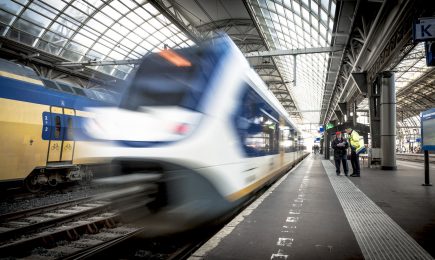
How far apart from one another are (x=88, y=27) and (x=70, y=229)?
2002 centimetres

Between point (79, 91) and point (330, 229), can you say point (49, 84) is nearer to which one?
point (79, 91)

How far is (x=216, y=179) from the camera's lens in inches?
153

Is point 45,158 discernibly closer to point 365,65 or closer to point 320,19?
point 365,65

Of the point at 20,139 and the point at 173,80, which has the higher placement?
the point at 173,80

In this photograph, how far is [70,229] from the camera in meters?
4.75

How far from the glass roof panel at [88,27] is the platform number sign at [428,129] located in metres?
17.6

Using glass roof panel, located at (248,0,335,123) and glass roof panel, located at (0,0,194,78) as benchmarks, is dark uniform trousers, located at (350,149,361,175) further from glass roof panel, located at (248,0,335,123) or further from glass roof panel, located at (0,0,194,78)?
glass roof panel, located at (0,0,194,78)

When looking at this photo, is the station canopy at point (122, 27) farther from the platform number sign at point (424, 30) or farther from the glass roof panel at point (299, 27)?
the platform number sign at point (424, 30)

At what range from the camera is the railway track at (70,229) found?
3641mm

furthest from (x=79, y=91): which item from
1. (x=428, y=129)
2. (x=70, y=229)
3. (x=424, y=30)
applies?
(x=428, y=129)

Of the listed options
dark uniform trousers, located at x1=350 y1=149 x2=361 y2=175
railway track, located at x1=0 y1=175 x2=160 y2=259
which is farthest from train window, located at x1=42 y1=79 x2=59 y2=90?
dark uniform trousers, located at x1=350 y1=149 x2=361 y2=175

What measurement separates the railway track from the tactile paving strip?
2.58 meters

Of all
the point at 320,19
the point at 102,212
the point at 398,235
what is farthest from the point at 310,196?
the point at 320,19

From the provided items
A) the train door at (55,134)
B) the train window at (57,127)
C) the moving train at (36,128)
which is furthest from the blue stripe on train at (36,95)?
the train window at (57,127)
